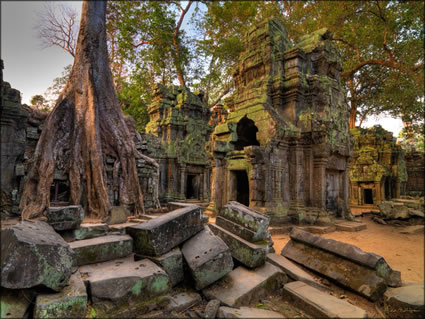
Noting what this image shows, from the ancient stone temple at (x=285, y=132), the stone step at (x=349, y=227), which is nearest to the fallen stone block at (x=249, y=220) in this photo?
the ancient stone temple at (x=285, y=132)

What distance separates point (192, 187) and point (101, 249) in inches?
510

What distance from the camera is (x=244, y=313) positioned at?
90.5 inches

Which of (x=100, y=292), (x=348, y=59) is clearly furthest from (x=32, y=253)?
(x=348, y=59)

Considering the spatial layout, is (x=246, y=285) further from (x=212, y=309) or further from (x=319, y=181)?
(x=319, y=181)

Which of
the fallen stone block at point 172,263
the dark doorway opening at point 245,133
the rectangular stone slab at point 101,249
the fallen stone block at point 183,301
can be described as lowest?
the fallen stone block at point 183,301

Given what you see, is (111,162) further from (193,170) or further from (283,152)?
(193,170)

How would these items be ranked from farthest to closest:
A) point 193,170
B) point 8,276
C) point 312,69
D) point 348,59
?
point 193,170 < point 348,59 < point 312,69 < point 8,276

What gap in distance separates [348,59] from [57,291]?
53.9 feet

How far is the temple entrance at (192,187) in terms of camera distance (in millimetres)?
15422

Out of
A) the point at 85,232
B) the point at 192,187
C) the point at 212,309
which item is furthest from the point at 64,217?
the point at 192,187

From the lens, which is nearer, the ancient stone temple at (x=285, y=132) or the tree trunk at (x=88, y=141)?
the tree trunk at (x=88, y=141)

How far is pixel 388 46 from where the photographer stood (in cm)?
518

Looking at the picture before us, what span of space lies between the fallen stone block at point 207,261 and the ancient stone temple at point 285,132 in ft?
14.3

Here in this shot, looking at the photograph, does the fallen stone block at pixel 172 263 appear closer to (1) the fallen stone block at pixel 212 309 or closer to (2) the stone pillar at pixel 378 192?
(1) the fallen stone block at pixel 212 309
